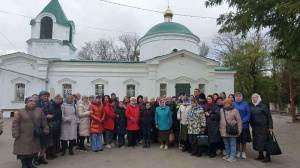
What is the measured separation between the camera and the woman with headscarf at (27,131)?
16.9 feet

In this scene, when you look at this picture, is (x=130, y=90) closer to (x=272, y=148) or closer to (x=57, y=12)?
(x=57, y=12)

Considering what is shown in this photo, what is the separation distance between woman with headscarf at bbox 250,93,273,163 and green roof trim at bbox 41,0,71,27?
20.8 m

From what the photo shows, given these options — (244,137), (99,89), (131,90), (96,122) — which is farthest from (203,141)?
(99,89)

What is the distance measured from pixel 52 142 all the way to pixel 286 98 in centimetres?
2596

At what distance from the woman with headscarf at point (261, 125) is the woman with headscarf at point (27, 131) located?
553 cm

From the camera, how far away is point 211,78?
61.9 ft

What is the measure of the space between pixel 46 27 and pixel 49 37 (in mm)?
1062

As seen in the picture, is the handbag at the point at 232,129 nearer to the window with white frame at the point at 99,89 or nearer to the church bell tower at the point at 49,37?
the window with white frame at the point at 99,89

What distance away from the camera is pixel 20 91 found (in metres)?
18.3

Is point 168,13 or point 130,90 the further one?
point 168,13

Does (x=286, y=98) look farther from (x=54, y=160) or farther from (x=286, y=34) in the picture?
(x=54, y=160)

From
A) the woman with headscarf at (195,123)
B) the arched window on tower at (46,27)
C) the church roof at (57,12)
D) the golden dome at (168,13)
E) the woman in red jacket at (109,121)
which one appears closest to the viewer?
the woman with headscarf at (195,123)

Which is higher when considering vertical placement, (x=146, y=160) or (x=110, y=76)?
(x=110, y=76)

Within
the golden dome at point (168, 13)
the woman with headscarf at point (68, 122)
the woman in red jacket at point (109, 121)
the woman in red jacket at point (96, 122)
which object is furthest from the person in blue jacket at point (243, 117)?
the golden dome at point (168, 13)
